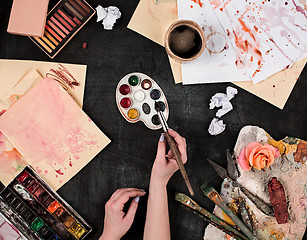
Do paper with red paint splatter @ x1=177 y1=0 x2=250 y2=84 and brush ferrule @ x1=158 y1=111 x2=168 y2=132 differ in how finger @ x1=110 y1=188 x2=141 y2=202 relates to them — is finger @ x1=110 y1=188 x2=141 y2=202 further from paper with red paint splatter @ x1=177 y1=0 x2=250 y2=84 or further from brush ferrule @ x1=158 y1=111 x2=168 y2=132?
paper with red paint splatter @ x1=177 y1=0 x2=250 y2=84

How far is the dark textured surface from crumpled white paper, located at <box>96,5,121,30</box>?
2 centimetres

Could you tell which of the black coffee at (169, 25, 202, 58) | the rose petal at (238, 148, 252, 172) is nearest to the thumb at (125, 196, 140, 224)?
the rose petal at (238, 148, 252, 172)

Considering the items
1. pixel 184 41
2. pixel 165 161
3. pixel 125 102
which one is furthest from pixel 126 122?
pixel 184 41

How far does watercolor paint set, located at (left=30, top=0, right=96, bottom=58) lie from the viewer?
3.05 ft

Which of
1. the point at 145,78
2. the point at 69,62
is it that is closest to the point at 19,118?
the point at 69,62

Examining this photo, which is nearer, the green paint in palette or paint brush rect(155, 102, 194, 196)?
paint brush rect(155, 102, 194, 196)

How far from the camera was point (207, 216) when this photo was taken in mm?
951

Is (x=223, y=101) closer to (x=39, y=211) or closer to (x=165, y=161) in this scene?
(x=165, y=161)

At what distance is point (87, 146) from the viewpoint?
952 millimetres

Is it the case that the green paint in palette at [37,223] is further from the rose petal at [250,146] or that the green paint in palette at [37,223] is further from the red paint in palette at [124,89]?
the rose petal at [250,146]

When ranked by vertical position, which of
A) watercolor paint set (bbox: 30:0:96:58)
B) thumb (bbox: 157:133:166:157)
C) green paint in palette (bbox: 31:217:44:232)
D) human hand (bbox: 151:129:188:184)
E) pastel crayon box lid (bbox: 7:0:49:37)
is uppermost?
pastel crayon box lid (bbox: 7:0:49:37)

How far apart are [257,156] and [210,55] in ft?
1.09

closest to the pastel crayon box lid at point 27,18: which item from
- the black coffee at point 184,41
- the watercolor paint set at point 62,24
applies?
the watercolor paint set at point 62,24

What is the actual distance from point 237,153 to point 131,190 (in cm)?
35
